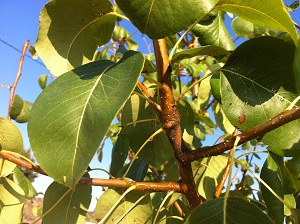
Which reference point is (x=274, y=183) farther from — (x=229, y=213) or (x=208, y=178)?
(x=208, y=178)

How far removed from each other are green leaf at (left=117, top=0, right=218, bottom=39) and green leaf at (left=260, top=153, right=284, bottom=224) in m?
0.37

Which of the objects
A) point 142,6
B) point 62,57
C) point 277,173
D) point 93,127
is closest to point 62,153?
point 93,127

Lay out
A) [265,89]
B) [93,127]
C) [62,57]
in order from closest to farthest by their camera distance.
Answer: [93,127] < [265,89] < [62,57]

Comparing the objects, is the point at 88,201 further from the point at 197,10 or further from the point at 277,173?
the point at 197,10

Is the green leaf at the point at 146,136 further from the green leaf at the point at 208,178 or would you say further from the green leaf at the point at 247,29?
the green leaf at the point at 247,29

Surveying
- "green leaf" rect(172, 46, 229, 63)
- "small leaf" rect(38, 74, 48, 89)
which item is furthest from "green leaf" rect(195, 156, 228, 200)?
"small leaf" rect(38, 74, 48, 89)

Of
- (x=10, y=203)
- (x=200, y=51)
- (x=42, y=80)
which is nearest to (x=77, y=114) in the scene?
(x=200, y=51)

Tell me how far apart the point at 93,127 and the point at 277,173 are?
16.5 inches

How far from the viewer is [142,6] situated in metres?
0.49

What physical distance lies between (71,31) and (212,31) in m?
0.31

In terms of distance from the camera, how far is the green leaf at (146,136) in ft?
3.01

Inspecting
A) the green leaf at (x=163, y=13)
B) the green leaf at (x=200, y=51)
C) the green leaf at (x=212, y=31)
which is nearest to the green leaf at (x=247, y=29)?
the green leaf at (x=212, y=31)

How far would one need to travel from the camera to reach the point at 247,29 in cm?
94

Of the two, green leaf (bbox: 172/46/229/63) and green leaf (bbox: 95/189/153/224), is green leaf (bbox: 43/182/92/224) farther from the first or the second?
green leaf (bbox: 172/46/229/63)
